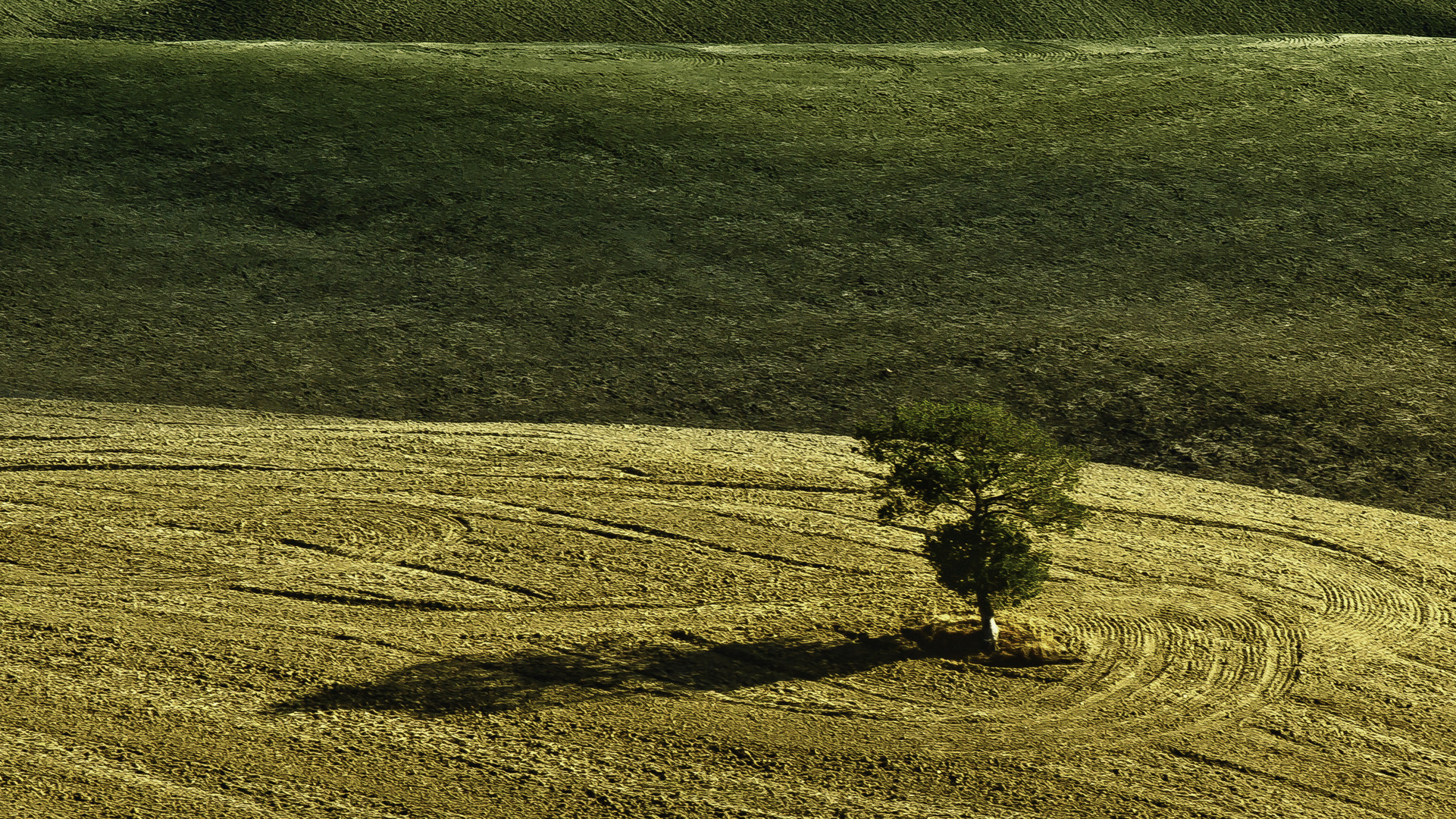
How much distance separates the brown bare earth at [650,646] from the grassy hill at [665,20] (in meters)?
27.4

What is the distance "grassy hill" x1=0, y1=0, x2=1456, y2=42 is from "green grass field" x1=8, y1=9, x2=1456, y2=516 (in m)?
5.25

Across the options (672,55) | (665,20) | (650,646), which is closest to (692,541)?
(650,646)

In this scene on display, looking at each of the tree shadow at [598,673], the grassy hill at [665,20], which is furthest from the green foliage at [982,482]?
the grassy hill at [665,20]

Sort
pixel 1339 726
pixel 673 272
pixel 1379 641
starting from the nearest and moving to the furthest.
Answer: pixel 1339 726 → pixel 1379 641 → pixel 673 272

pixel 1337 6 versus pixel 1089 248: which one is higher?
pixel 1337 6

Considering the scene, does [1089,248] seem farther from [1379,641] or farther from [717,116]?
[1379,641]

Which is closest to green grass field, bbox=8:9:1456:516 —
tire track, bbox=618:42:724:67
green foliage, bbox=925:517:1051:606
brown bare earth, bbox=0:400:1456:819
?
tire track, bbox=618:42:724:67

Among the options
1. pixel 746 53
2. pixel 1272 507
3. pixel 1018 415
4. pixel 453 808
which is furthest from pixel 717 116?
pixel 453 808

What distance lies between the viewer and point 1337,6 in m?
44.4

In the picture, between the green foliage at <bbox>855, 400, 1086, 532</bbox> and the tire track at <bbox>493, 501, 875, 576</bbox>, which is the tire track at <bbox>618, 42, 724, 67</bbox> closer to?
the tire track at <bbox>493, 501, 875, 576</bbox>

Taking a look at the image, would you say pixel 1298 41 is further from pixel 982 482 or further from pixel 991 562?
pixel 991 562

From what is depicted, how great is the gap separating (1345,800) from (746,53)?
29047 mm

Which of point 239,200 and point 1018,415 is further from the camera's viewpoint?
point 239,200

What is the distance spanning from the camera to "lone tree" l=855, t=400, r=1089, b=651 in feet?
35.0
